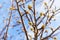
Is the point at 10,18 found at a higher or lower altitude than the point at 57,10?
lower

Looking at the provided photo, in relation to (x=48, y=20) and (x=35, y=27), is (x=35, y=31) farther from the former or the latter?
(x=48, y=20)

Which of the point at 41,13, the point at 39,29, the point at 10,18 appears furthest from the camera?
the point at 10,18

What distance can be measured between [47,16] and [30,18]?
52cm

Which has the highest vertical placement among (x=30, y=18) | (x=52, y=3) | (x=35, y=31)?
(x=52, y=3)

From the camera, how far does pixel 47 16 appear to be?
466 centimetres

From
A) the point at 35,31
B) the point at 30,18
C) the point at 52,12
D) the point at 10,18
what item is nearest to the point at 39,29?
the point at 35,31

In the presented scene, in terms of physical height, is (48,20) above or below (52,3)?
below

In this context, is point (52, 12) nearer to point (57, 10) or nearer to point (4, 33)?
point (57, 10)

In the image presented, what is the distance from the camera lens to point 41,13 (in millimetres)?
4551

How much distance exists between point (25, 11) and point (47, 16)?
2.38ft

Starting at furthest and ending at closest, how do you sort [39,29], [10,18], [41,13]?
[10,18]
[41,13]
[39,29]

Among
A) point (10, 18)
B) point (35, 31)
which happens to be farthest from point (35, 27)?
point (10, 18)

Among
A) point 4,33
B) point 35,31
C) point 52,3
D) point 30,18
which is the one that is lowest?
point 4,33

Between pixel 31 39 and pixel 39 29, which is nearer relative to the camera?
pixel 39 29
